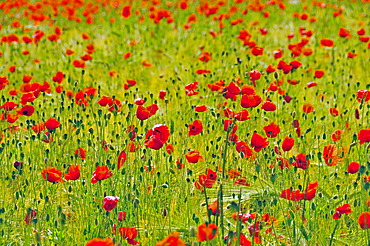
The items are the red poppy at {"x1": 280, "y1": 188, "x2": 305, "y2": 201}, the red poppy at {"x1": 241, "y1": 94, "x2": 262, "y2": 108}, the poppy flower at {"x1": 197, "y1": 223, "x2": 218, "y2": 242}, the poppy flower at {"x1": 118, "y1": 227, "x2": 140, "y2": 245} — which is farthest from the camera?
the red poppy at {"x1": 241, "y1": 94, "x2": 262, "y2": 108}

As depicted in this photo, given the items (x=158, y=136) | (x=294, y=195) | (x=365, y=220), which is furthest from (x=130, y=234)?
(x=365, y=220)

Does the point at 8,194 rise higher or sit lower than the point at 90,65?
lower

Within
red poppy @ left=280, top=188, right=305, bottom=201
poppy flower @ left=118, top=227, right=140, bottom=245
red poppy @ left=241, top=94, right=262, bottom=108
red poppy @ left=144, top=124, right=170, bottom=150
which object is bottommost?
poppy flower @ left=118, top=227, right=140, bottom=245

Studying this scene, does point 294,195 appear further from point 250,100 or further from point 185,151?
point 185,151

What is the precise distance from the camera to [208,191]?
2.89 meters

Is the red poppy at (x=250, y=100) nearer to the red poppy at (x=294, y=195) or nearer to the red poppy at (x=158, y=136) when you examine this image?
the red poppy at (x=158, y=136)

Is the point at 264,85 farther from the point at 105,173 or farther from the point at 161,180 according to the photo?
the point at 105,173

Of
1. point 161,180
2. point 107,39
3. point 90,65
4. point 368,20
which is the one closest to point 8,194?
point 161,180

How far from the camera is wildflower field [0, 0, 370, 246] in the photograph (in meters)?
2.49

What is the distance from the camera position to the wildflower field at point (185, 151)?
2.49 metres

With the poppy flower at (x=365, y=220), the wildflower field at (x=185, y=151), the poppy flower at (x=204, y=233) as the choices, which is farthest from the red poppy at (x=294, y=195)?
the poppy flower at (x=204, y=233)

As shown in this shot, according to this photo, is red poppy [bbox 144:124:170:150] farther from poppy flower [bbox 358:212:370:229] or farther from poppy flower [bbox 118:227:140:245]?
poppy flower [bbox 358:212:370:229]

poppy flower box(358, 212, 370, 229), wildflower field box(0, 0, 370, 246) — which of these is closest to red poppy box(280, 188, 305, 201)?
wildflower field box(0, 0, 370, 246)

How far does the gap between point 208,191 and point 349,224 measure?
0.71 metres
